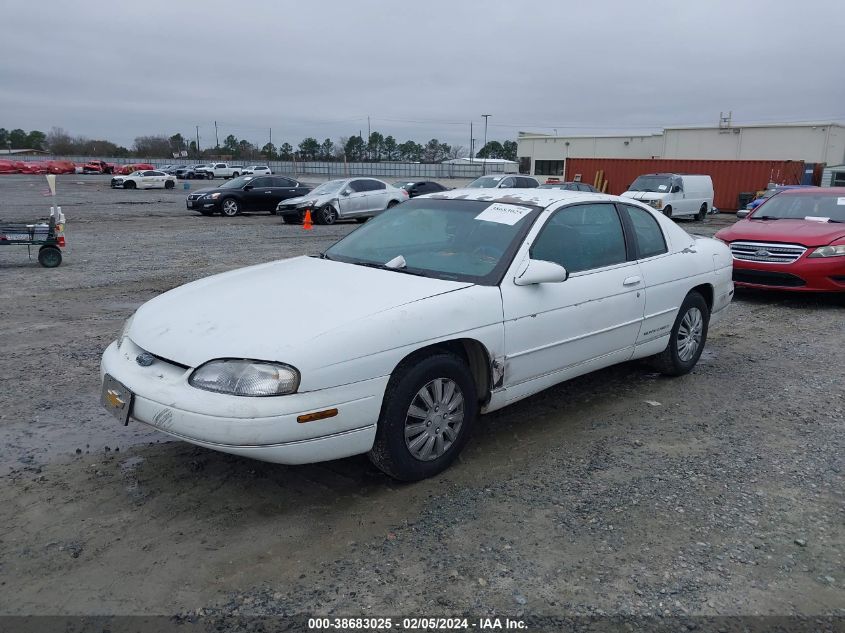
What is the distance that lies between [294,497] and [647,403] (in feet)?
9.45

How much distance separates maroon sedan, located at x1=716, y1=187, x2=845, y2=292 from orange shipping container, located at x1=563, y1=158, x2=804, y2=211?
22113 millimetres

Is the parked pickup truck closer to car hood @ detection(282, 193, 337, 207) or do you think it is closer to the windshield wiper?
car hood @ detection(282, 193, 337, 207)

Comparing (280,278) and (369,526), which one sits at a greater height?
(280,278)

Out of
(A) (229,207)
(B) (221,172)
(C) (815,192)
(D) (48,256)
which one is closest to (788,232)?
(C) (815,192)

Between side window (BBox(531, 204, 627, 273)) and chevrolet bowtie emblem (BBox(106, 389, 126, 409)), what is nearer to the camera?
chevrolet bowtie emblem (BBox(106, 389, 126, 409))

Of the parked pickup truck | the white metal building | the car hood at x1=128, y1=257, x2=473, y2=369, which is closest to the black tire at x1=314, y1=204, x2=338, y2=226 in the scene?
the car hood at x1=128, y1=257, x2=473, y2=369

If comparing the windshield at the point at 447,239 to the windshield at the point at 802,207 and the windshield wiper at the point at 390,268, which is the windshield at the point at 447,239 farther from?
the windshield at the point at 802,207

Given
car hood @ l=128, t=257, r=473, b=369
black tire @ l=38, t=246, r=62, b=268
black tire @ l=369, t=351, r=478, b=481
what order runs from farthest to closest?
black tire @ l=38, t=246, r=62, b=268 < black tire @ l=369, t=351, r=478, b=481 < car hood @ l=128, t=257, r=473, b=369

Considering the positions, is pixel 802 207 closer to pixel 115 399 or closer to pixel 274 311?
pixel 274 311

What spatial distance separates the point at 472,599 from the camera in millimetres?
2852

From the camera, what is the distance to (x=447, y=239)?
181 inches

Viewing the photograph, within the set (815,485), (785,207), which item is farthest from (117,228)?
(815,485)

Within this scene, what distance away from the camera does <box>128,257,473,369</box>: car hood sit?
3328mm

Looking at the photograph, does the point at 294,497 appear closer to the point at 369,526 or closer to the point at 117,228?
the point at 369,526
